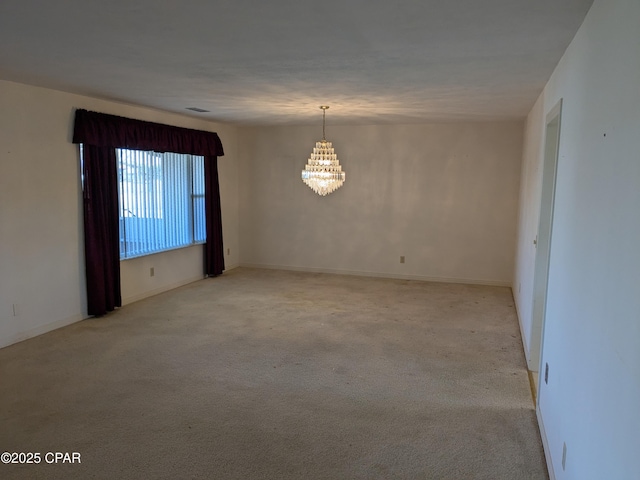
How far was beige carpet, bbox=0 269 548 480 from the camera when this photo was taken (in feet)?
8.27

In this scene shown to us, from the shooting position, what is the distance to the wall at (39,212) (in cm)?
411

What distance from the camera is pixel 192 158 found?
21.7ft

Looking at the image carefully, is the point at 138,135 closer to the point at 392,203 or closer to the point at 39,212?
the point at 39,212

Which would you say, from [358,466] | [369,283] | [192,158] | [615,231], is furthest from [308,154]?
[615,231]

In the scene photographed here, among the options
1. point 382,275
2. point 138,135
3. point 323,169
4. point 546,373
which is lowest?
point 382,275

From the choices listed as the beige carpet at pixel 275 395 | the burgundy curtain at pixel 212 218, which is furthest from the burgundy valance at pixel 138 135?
the beige carpet at pixel 275 395

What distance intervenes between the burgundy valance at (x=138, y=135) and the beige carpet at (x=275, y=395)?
191cm

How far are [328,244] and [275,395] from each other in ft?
14.2

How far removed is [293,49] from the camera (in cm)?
284

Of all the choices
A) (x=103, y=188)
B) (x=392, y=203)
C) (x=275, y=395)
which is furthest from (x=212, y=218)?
(x=275, y=395)

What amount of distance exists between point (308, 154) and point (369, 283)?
2.28 m

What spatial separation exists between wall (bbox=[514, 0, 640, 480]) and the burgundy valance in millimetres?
4330

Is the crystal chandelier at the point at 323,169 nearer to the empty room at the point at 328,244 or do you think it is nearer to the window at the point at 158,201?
the empty room at the point at 328,244

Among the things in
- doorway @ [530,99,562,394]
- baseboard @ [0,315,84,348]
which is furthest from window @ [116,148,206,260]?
doorway @ [530,99,562,394]
